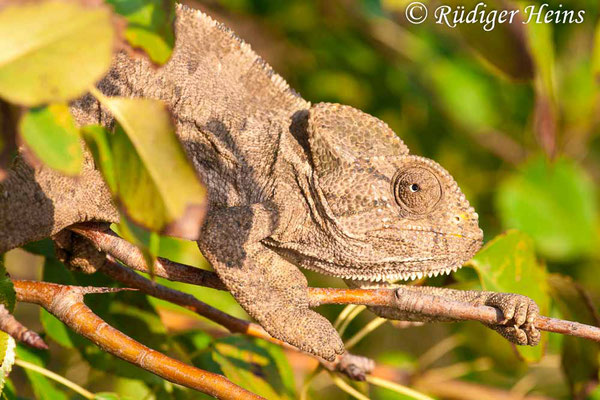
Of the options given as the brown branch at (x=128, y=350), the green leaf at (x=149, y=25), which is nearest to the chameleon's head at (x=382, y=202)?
the brown branch at (x=128, y=350)

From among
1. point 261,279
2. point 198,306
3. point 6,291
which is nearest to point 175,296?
point 198,306

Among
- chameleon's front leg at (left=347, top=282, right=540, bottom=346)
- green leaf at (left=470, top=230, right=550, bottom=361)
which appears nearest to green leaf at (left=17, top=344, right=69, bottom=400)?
chameleon's front leg at (left=347, top=282, right=540, bottom=346)

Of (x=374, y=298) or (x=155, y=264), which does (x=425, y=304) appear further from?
(x=155, y=264)

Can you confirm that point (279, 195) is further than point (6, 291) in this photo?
Yes

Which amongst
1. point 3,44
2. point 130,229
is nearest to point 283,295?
point 130,229

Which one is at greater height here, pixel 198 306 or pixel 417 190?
pixel 417 190

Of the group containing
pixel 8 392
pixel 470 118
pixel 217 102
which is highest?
pixel 470 118

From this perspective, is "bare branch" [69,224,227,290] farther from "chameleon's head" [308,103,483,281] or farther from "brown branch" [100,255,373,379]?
"chameleon's head" [308,103,483,281]
